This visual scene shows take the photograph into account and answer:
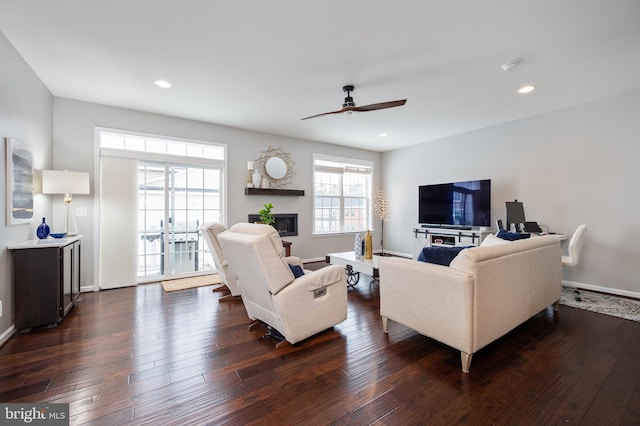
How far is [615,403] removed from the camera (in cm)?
169

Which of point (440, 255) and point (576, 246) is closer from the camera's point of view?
point (440, 255)

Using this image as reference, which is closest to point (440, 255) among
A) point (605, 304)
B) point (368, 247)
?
point (368, 247)

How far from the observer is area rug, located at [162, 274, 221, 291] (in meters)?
4.15

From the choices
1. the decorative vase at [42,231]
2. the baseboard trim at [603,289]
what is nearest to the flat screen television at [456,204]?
the baseboard trim at [603,289]

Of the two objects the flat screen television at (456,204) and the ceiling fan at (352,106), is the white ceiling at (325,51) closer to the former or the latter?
the ceiling fan at (352,106)

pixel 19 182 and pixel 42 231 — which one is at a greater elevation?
pixel 19 182

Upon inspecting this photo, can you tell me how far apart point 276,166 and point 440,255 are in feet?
12.8

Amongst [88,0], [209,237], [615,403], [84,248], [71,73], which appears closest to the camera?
[615,403]

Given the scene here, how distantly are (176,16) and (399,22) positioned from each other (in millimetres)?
1830

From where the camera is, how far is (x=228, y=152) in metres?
5.12

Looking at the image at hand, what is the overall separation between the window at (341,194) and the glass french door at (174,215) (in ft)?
7.28

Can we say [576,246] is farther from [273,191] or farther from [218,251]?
[273,191]

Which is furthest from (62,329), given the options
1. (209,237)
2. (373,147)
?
(373,147)

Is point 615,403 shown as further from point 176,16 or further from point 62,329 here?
point 62,329
